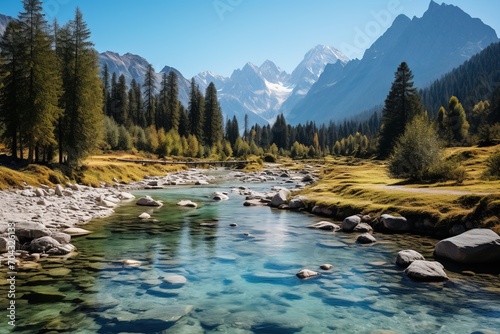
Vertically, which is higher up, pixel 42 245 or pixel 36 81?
pixel 36 81

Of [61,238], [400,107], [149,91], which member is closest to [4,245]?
[61,238]

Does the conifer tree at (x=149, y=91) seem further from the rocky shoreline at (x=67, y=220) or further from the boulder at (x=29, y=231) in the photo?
the boulder at (x=29, y=231)

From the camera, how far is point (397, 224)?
2117 centimetres

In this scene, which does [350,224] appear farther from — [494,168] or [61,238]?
[494,168]

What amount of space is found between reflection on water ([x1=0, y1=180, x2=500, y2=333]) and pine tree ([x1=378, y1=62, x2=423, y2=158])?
190ft

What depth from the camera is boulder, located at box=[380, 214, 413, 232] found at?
21094 mm

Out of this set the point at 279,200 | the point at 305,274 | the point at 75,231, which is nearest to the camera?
the point at 305,274

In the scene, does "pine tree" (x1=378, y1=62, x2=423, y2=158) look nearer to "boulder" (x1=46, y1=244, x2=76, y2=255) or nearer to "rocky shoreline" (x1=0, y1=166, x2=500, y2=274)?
"rocky shoreline" (x1=0, y1=166, x2=500, y2=274)

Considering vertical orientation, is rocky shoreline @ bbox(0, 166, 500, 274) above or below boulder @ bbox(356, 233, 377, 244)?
above

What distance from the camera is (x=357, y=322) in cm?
973

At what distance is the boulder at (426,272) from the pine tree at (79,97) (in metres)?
40.1

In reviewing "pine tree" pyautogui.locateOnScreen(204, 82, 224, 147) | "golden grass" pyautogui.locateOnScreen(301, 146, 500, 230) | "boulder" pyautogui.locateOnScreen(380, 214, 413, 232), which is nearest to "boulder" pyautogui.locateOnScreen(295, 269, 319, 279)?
"boulder" pyautogui.locateOnScreen(380, 214, 413, 232)

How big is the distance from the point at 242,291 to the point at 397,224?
1287 centimetres

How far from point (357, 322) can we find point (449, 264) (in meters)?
7.42
